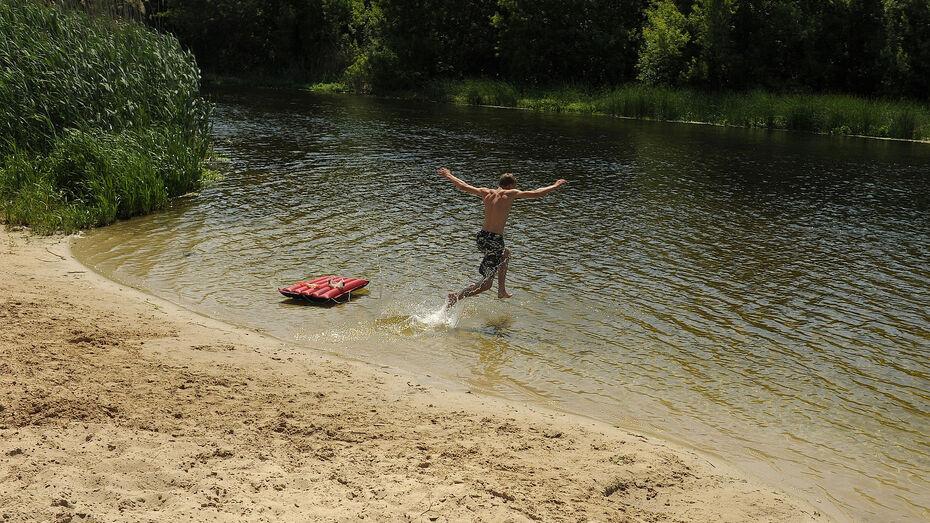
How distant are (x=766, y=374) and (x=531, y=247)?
6.95 meters

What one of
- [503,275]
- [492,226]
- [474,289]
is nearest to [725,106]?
[503,275]

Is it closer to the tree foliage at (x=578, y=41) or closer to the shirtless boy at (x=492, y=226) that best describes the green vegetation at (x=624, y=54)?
the tree foliage at (x=578, y=41)

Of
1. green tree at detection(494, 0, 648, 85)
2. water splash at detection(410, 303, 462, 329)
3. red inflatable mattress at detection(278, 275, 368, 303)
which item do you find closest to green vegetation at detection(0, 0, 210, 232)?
red inflatable mattress at detection(278, 275, 368, 303)

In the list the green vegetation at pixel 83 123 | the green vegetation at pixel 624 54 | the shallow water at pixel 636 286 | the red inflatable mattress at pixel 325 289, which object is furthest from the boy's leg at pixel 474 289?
the green vegetation at pixel 624 54

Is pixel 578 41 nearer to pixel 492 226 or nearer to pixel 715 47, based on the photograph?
pixel 715 47

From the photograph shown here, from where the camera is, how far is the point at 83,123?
1814 centimetres

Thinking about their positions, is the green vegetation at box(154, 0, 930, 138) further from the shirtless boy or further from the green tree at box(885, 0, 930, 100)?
the shirtless boy

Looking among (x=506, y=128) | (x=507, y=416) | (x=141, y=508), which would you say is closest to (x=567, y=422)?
(x=507, y=416)

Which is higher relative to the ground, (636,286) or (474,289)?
(474,289)

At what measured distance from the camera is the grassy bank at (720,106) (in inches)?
1567

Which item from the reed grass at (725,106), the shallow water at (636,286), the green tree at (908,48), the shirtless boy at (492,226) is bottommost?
the shallow water at (636,286)

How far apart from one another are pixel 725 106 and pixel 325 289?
38.0 metres

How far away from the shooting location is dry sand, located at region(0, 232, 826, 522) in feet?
20.6

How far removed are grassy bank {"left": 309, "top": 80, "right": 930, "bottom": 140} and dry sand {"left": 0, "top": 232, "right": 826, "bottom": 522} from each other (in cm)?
3734
